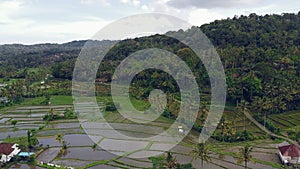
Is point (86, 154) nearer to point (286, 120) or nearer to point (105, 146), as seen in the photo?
point (105, 146)

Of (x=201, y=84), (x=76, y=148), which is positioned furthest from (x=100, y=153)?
(x=201, y=84)

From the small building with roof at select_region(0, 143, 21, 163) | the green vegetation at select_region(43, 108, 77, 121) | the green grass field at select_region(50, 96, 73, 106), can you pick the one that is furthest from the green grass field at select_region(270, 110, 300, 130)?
the green grass field at select_region(50, 96, 73, 106)

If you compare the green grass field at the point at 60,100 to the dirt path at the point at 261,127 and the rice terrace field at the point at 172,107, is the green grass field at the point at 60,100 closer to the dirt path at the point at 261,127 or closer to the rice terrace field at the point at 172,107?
the rice terrace field at the point at 172,107

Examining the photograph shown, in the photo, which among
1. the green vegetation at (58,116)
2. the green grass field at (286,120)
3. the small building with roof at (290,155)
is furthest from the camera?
the green vegetation at (58,116)

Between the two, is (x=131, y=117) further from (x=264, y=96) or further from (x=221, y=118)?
(x=264, y=96)

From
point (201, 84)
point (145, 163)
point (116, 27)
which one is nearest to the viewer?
point (116, 27)

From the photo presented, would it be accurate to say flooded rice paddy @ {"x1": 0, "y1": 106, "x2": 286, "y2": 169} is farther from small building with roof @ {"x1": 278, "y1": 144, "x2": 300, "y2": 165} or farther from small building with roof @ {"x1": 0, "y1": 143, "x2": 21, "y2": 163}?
small building with roof @ {"x1": 0, "y1": 143, "x2": 21, "y2": 163}

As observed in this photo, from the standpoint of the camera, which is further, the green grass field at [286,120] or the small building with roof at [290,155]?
the green grass field at [286,120]

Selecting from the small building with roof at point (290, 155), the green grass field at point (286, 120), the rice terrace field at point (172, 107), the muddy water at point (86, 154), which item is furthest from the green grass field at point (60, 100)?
the small building with roof at point (290, 155)
